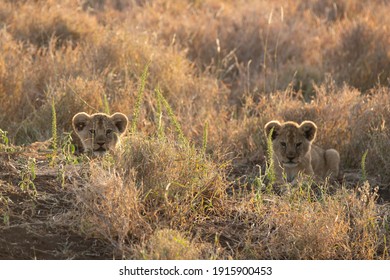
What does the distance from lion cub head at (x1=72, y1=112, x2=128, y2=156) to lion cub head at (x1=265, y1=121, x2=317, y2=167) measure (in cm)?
148

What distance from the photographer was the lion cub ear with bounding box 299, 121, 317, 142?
880 cm

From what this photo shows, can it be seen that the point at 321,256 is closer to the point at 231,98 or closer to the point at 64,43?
the point at 231,98

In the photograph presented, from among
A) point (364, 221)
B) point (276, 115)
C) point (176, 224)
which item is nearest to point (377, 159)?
point (276, 115)

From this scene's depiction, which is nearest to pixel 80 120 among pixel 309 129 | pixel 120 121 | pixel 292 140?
pixel 120 121

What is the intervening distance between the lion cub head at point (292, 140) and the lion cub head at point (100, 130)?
1477 mm

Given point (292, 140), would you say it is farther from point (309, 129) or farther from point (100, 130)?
point (100, 130)

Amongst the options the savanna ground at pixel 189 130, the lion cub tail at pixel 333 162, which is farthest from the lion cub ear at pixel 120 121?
the lion cub tail at pixel 333 162

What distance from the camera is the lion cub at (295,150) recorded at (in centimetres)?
876

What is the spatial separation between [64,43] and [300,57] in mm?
3709

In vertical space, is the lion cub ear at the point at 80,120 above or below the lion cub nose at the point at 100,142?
above

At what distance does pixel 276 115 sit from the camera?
995 centimetres

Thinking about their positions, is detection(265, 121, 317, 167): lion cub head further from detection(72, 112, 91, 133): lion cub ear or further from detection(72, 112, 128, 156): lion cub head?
detection(72, 112, 91, 133): lion cub ear

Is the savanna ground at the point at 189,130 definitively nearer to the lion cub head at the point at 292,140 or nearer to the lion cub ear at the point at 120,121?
the lion cub ear at the point at 120,121

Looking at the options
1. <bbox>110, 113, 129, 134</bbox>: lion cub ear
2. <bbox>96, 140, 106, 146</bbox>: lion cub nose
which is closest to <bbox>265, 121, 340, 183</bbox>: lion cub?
<bbox>110, 113, 129, 134</bbox>: lion cub ear
